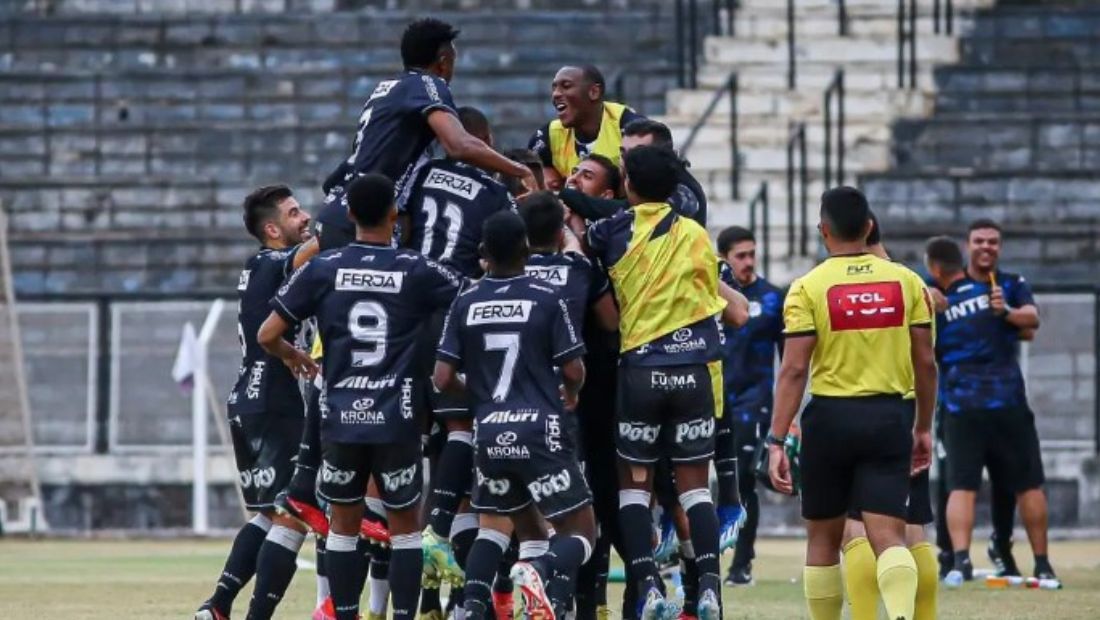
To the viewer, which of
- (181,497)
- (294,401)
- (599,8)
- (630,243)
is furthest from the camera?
(599,8)

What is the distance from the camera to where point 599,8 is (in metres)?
30.7

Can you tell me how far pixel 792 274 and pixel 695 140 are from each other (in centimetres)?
308

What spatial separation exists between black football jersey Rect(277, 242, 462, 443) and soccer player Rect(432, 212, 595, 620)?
0.52ft

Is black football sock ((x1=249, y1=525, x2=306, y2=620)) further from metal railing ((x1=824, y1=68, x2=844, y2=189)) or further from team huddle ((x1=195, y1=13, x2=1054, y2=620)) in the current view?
metal railing ((x1=824, y1=68, x2=844, y2=189))

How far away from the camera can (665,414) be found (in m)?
13.5

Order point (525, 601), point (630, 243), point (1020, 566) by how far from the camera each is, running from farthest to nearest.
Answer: point (1020, 566) → point (630, 243) → point (525, 601)

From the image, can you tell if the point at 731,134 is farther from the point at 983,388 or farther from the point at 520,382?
the point at 520,382

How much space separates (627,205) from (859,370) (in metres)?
1.77

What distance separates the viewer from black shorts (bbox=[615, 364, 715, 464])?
44.0 feet

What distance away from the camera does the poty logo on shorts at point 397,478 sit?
1268 centimetres

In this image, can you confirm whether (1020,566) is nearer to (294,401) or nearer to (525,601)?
(294,401)

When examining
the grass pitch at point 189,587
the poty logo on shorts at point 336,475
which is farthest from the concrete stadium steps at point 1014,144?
the poty logo on shorts at point 336,475

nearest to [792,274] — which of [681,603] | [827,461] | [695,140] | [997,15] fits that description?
[695,140]

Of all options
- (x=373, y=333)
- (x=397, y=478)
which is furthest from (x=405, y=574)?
(x=373, y=333)
